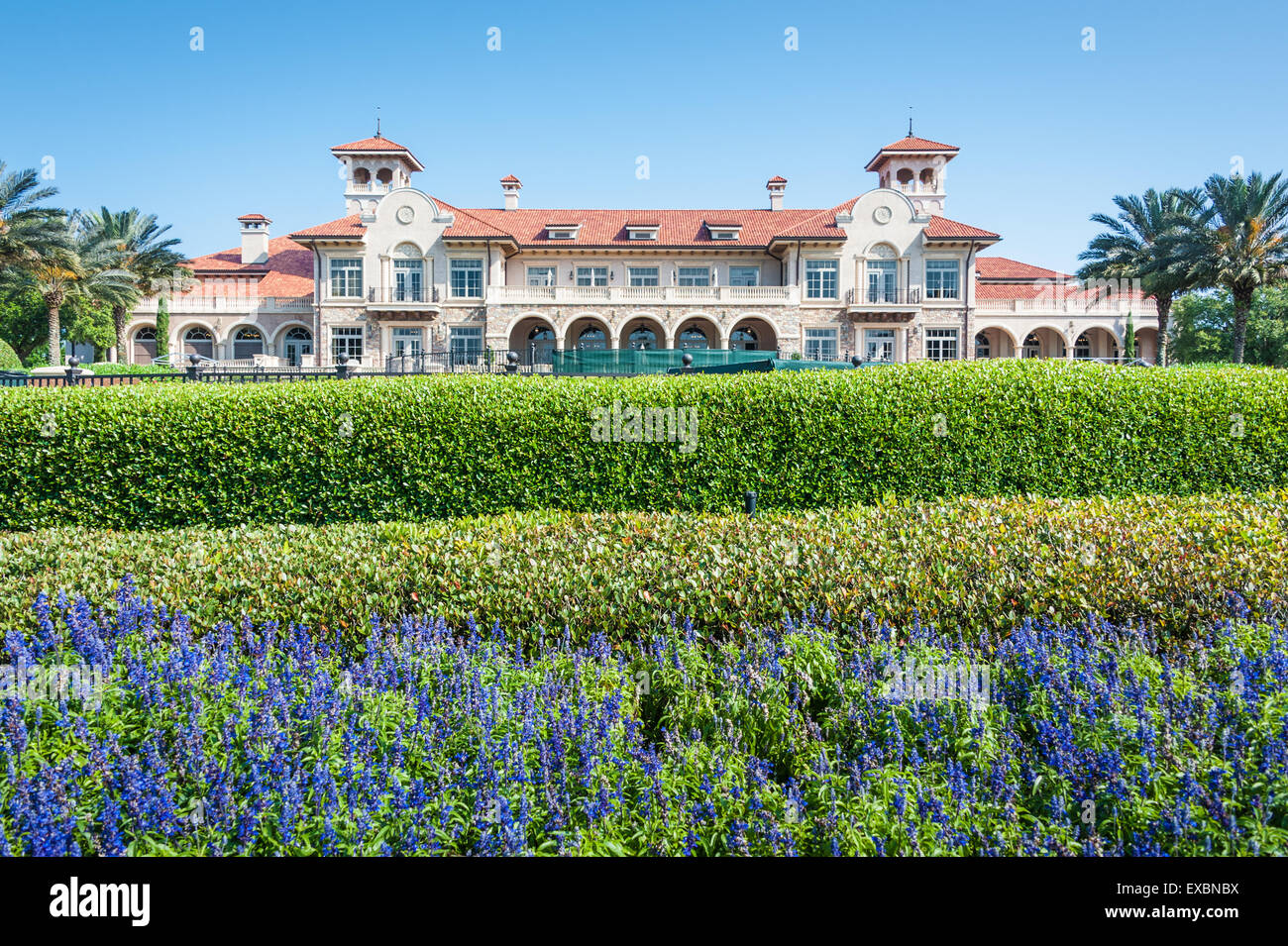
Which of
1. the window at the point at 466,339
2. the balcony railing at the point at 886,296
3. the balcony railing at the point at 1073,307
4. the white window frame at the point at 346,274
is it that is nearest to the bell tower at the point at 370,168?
the white window frame at the point at 346,274

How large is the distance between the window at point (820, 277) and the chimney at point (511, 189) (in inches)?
727

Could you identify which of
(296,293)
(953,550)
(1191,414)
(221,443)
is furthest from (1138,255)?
(296,293)

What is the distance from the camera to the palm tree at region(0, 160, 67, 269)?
28656mm

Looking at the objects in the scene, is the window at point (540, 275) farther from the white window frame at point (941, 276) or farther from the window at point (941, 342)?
the window at point (941, 342)

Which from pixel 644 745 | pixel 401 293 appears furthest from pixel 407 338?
pixel 644 745

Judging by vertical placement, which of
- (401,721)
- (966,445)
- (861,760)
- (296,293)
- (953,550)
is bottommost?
(861,760)

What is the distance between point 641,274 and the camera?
133ft

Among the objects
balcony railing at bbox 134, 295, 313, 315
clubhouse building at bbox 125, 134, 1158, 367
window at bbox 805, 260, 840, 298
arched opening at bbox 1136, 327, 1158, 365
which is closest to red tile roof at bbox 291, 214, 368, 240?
clubhouse building at bbox 125, 134, 1158, 367

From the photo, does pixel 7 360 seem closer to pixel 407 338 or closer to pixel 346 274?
pixel 346 274

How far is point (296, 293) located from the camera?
43500 mm

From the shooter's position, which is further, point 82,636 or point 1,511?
point 1,511

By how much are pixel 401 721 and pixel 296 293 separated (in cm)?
4647

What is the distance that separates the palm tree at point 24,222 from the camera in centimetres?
2866
